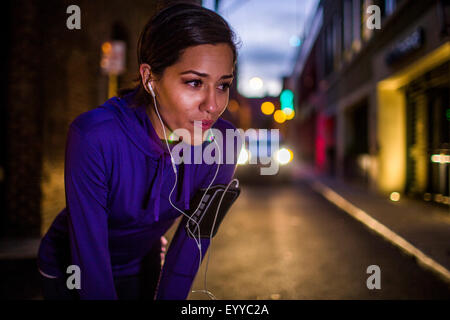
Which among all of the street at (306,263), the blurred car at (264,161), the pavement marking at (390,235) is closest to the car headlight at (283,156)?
the blurred car at (264,161)

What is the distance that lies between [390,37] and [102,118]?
12146 millimetres

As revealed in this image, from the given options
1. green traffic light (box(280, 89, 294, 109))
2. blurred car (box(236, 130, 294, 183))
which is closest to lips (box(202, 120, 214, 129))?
blurred car (box(236, 130, 294, 183))

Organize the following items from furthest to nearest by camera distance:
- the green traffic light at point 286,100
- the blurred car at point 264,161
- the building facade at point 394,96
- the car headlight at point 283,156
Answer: the green traffic light at point 286,100 < the car headlight at point 283,156 < the blurred car at point 264,161 < the building facade at point 394,96

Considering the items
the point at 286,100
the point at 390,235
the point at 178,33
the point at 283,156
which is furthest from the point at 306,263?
the point at 286,100

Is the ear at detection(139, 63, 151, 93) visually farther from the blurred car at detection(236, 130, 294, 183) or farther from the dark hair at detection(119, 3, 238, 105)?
the blurred car at detection(236, 130, 294, 183)

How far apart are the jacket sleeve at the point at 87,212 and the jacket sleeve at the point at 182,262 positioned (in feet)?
1.45

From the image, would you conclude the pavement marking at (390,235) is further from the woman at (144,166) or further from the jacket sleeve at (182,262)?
the woman at (144,166)

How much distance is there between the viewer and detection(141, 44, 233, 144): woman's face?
1399mm

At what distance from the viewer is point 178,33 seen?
1.40m

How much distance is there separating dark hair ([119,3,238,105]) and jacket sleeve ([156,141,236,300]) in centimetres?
57

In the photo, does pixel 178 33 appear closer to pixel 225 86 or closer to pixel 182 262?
pixel 225 86

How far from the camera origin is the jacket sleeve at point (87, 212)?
1.31m
